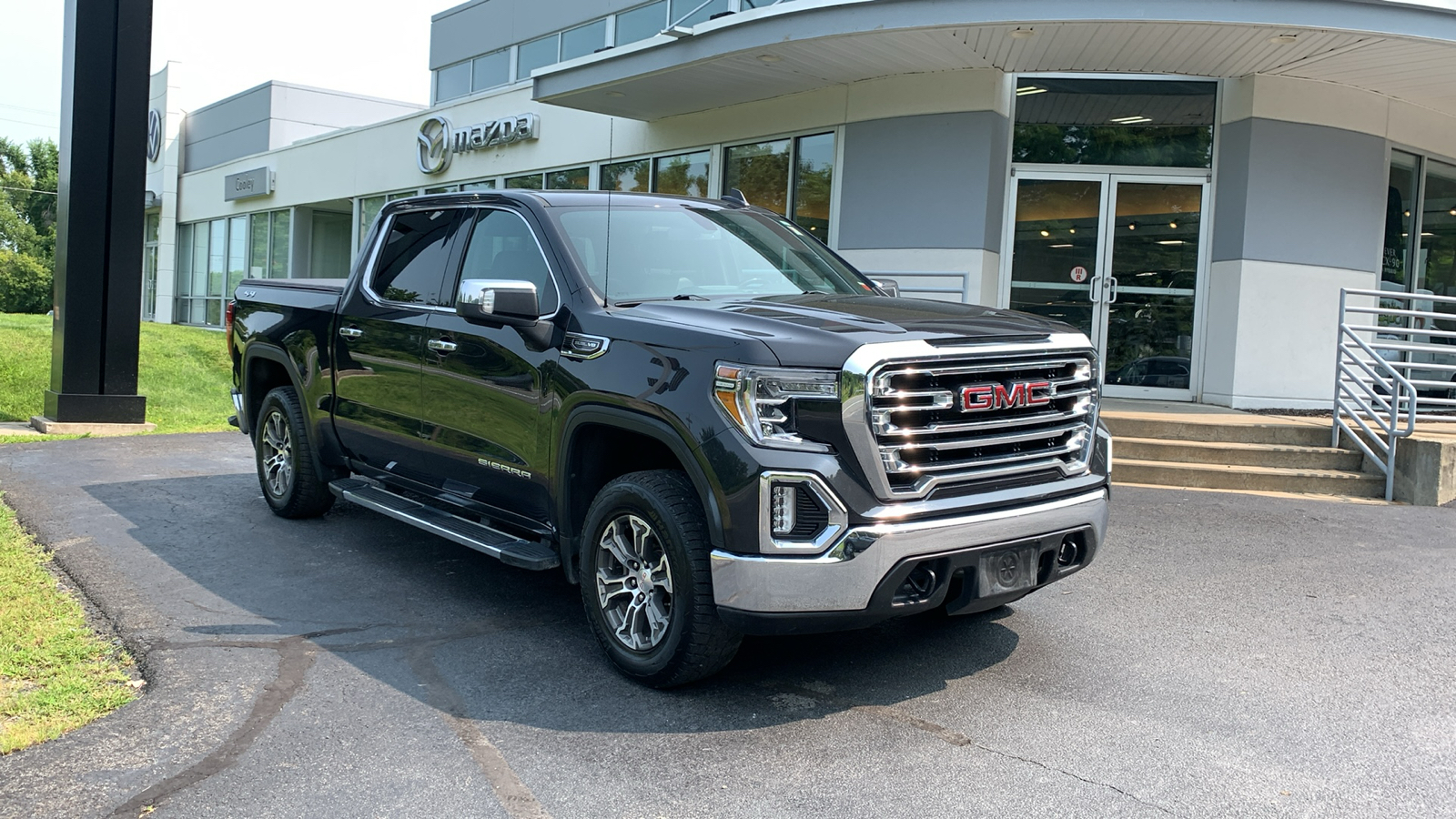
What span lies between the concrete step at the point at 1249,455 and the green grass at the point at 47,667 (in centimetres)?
779

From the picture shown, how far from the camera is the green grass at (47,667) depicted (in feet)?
12.8

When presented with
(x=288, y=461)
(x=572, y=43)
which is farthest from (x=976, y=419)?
(x=572, y=43)

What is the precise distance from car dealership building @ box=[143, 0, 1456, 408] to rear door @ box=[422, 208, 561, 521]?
654cm

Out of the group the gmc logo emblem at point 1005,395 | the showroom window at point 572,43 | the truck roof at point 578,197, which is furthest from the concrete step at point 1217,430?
the showroom window at point 572,43

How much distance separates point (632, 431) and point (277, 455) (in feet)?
13.0

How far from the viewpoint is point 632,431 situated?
432 centimetres

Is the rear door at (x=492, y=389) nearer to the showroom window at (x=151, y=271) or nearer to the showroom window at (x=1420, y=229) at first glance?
the showroom window at (x=1420, y=229)

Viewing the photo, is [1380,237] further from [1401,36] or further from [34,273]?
[34,273]

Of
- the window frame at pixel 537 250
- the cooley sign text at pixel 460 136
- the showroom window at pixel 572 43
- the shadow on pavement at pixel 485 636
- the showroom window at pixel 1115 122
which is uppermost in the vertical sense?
the showroom window at pixel 572 43

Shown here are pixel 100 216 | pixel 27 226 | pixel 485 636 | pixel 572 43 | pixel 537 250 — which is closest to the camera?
pixel 485 636

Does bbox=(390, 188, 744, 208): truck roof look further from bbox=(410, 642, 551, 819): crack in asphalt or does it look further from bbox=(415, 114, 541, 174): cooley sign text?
bbox=(415, 114, 541, 174): cooley sign text

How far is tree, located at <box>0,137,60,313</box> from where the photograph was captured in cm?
5356

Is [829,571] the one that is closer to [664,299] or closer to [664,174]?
[664,299]

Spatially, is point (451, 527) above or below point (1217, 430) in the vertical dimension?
below
